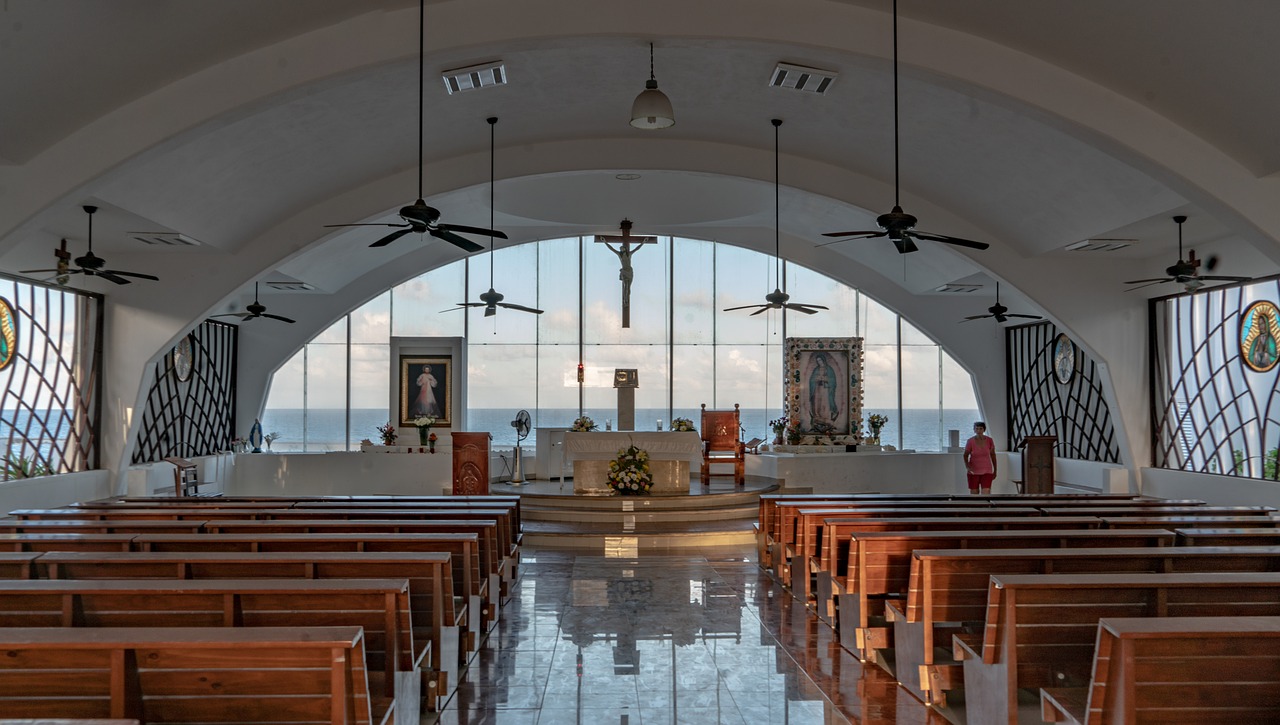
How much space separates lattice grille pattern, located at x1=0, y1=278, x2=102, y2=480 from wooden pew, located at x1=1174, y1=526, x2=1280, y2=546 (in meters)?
11.0

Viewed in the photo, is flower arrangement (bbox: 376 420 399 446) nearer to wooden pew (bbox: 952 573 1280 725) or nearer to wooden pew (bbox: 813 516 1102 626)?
wooden pew (bbox: 813 516 1102 626)

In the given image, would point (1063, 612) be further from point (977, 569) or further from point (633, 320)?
point (633, 320)

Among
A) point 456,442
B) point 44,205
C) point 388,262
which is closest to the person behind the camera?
point 44,205

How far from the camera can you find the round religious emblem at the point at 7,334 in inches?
402

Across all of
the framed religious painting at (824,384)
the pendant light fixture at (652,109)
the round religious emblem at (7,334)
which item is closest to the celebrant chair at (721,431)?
the framed religious painting at (824,384)

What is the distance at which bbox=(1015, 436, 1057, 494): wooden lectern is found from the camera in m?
13.2

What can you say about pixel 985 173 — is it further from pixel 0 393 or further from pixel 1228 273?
pixel 0 393

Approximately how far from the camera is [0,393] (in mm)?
10086

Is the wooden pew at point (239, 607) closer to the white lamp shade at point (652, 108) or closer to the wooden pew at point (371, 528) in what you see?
the wooden pew at point (371, 528)

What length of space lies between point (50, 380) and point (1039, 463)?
13.3m

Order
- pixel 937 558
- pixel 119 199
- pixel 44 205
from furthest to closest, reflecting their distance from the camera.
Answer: pixel 119 199
pixel 44 205
pixel 937 558

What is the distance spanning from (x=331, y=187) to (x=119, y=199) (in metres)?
2.35

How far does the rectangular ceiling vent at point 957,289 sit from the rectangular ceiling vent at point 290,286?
10.4 meters

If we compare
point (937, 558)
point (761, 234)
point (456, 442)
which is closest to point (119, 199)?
point (456, 442)
